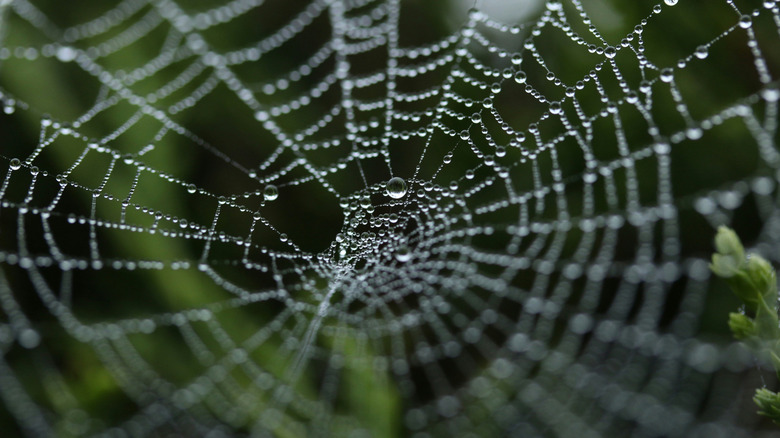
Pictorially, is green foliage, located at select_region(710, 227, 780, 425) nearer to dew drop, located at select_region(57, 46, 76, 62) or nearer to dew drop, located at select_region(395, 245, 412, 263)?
dew drop, located at select_region(395, 245, 412, 263)

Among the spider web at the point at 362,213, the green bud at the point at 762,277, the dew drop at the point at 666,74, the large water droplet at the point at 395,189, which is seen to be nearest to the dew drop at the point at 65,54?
the spider web at the point at 362,213

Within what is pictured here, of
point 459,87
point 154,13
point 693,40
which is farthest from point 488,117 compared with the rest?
point 154,13

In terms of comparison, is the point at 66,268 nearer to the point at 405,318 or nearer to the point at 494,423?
the point at 405,318

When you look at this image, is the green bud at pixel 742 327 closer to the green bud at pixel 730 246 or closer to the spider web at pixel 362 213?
the green bud at pixel 730 246

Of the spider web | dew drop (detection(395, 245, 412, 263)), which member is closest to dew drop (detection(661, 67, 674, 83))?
the spider web

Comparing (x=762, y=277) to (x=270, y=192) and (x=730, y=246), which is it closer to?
(x=730, y=246)
